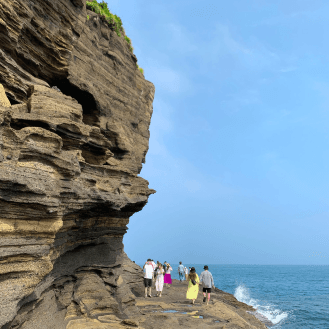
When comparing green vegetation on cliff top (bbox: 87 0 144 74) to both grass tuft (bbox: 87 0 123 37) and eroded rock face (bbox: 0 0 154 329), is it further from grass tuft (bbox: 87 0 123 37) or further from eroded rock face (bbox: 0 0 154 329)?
eroded rock face (bbox: 0 0 154 329)

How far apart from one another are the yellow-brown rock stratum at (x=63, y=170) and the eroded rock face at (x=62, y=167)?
0.05 meters

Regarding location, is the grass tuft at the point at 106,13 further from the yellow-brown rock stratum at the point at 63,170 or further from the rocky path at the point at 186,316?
the rocky path at the point at 186,316

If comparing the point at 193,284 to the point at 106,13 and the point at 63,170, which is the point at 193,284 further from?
the point at 106,13

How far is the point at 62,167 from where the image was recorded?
10.2 meters

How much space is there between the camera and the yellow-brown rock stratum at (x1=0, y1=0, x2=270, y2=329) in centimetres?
859

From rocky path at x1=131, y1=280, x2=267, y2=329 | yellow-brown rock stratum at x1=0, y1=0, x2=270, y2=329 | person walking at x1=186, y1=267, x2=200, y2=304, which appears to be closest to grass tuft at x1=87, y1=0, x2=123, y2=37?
yellow-brown rock stratum at x1=0, y1=0, x2=270, y2=329

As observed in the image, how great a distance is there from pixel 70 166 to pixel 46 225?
7.68ft

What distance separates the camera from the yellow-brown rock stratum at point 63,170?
8.59m

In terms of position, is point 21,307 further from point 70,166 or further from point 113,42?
point 113,42

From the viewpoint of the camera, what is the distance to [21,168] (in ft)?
28.4

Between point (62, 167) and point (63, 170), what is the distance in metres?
0.14

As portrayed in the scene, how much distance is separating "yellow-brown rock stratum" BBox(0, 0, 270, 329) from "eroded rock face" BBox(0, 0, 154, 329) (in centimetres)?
5

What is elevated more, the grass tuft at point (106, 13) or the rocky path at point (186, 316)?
the grass tuft at point (106, 13)

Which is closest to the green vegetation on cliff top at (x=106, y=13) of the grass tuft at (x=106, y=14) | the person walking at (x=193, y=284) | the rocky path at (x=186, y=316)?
the grass tuft at (x=106, y=14)
